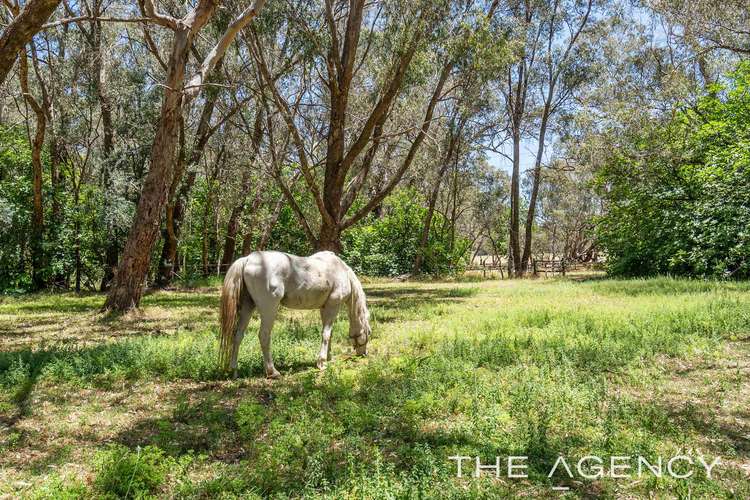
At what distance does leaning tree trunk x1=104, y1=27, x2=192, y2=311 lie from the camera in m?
10.8

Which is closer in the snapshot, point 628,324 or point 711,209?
point 628,324

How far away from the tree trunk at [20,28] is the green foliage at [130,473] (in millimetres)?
4155

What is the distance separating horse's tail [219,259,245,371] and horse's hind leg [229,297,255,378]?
0.23 ft

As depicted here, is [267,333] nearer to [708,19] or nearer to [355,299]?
[355,299]

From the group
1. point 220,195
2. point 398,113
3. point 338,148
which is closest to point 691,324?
point 338,148

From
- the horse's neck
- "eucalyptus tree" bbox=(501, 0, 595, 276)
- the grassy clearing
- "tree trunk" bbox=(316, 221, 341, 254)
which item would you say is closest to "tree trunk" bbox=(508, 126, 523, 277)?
"eucalyptus tree" bbox=(501, 0, 595, 276)

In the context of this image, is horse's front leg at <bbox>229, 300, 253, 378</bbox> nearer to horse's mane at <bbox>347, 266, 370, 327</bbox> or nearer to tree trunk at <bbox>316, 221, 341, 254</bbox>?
horse's mane at <bbox>347, 266, 370, 327</bbox>

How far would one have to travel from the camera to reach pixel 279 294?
636 cm

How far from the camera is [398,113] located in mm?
20375

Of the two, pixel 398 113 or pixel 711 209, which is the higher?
pixel 398 113

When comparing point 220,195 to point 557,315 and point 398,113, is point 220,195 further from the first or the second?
point 557,315

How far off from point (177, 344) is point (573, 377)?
5.36 m

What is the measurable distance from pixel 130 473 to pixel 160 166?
872 centimetres

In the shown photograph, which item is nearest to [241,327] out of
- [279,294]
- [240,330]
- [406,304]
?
[240,330]
